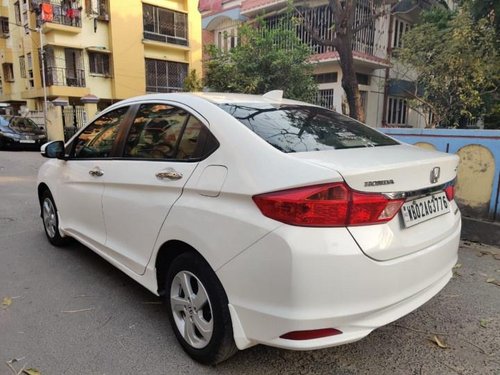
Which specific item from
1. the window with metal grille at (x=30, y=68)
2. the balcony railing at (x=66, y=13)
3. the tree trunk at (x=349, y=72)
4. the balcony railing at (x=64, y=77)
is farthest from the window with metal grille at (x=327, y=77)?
the window with metal grille at (x=30, y=68)

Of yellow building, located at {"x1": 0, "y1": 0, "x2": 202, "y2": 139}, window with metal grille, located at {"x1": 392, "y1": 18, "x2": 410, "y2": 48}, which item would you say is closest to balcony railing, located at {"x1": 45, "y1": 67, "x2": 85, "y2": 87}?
yellow building, located at {"x1": 0, "y1": 0, "x2": 202, "y2": 139}

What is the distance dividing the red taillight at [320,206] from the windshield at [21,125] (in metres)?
18.8

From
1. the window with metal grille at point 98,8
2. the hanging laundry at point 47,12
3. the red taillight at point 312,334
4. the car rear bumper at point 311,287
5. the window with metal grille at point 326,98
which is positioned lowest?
the red taillight at point 312,334

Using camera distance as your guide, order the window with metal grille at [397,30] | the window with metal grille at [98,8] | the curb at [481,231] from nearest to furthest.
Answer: the curb at [481,231]
the window with metal grille at [397,30]
the window with metal grille at [98,8]

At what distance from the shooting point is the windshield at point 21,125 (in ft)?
58.2

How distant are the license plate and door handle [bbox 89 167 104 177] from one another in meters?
2.36

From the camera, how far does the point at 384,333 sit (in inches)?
112

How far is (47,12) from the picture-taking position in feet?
69.5

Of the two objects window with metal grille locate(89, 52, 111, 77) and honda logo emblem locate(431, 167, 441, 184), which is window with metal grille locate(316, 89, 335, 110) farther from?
window with metal grille locate(89, 52, 111, 77)

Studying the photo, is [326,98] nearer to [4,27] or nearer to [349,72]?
[349,72]

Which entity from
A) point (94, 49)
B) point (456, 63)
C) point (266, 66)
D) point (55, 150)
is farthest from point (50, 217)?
point (94, 49)

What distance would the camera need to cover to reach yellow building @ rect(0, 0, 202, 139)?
73.5 feet

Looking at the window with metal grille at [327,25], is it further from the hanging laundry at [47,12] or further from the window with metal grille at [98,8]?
the hanging laundry at [47,12]

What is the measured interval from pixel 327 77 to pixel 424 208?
1421 cm
